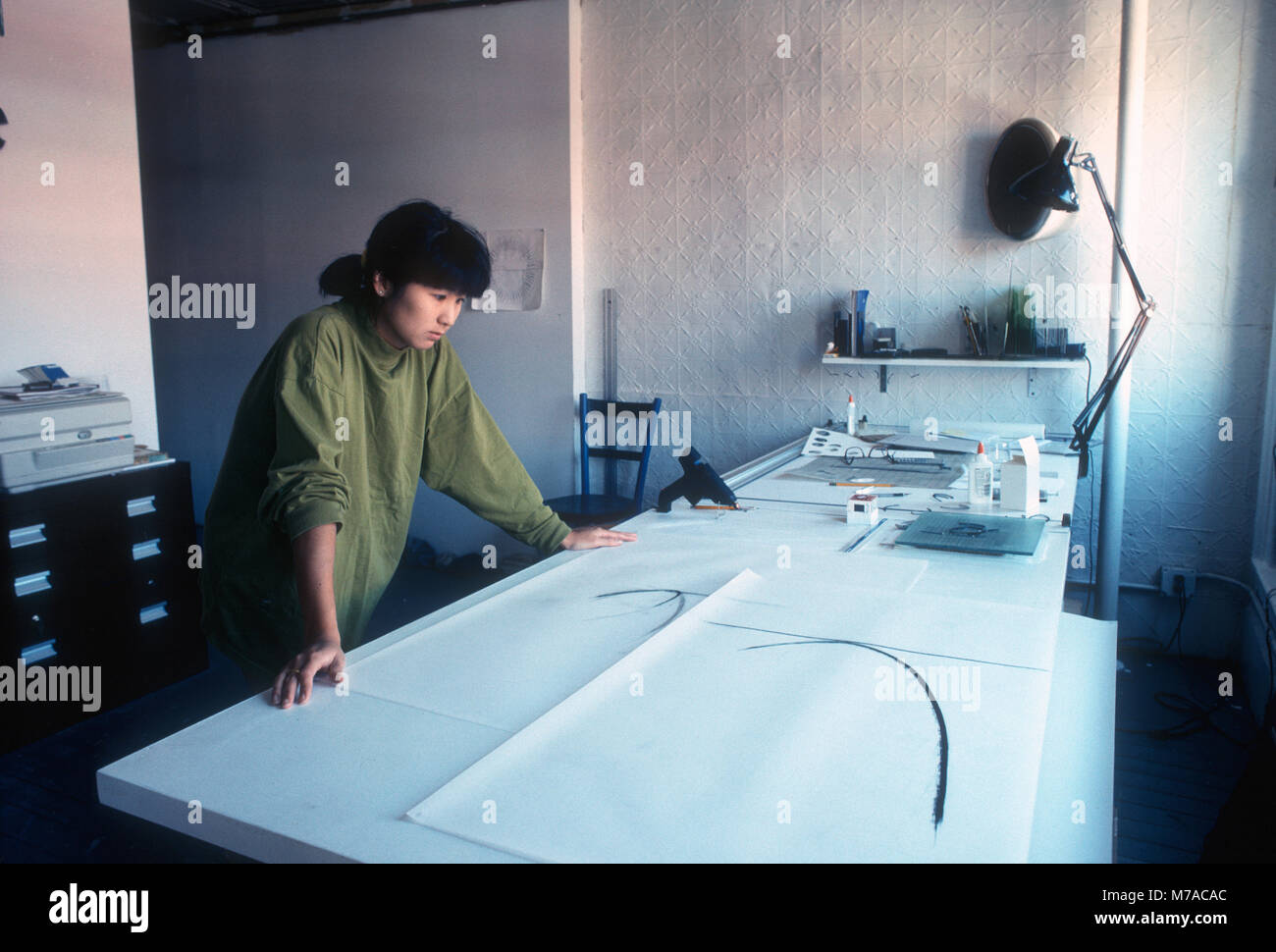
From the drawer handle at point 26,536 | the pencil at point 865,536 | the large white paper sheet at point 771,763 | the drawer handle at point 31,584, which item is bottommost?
the drawer handle at point 31,584

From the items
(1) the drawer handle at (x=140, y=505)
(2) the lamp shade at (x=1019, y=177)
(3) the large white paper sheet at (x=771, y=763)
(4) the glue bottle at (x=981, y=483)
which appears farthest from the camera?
(2) the lamp shade at (x=1019, y=177)

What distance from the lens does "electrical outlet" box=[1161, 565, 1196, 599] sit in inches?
133

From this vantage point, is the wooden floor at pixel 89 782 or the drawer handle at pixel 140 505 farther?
the drawer handle at pixel 140 505

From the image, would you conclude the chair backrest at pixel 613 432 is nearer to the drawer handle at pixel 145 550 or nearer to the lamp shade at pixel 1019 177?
the lamp shade at pixel 1019 177

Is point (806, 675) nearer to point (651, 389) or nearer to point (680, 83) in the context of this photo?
point (651, 389)

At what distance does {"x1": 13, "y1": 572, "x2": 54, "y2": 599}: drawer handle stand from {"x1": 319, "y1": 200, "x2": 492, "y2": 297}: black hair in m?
1.74

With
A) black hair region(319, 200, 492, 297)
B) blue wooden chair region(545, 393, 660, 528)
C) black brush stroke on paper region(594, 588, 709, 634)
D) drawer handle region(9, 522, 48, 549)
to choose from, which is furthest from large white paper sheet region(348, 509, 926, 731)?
drawer handle region(9, 522, 48, 549)

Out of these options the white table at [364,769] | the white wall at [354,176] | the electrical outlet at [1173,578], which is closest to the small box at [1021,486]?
the white table at [364,769]

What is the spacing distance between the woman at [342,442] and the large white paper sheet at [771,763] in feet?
1.63

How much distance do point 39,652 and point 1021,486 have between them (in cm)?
278

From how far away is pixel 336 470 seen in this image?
1.44 metres

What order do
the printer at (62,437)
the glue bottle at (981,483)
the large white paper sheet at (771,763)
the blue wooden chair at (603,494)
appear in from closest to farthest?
the large white paper sheet at (771,763), the glue bottle at (981,483), the printer at (62,437), the blue wooden chair at (603,494)

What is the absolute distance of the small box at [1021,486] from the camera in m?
2.18

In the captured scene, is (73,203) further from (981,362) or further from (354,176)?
(981,362)
